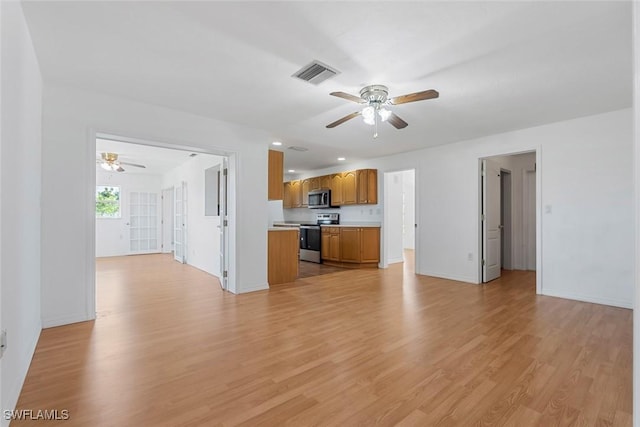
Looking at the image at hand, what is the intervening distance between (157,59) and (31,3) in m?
0.77

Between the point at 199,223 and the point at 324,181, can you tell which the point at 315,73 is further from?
the point at 324,181

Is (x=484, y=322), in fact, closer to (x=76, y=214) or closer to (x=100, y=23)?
(x=100, y=23)

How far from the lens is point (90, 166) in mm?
3146

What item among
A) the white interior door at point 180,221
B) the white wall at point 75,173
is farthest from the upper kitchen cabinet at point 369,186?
the white interior door at point 180,221

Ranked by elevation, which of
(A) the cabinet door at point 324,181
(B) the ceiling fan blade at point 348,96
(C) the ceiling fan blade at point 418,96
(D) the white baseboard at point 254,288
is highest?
(B) the ceiling fan blade at point 348,96

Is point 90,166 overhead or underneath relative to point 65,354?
overhead

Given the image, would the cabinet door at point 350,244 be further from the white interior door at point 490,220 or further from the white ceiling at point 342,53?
the white ceiling at point 342,53

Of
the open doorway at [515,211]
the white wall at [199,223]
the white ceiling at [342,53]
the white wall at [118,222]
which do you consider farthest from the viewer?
the white wall at [118,222]

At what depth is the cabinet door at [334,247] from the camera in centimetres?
681

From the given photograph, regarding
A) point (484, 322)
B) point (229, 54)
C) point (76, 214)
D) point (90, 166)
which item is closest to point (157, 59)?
point (229, 54)

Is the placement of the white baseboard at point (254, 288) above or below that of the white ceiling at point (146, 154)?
below

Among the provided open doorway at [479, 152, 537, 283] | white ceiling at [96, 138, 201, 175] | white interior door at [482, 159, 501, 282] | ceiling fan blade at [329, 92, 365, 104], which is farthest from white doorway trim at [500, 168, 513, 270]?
white ceiling at [96, 138, 201, 175]

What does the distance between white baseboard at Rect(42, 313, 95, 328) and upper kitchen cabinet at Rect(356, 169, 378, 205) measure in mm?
5142

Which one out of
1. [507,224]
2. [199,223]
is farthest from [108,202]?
[507,224]
